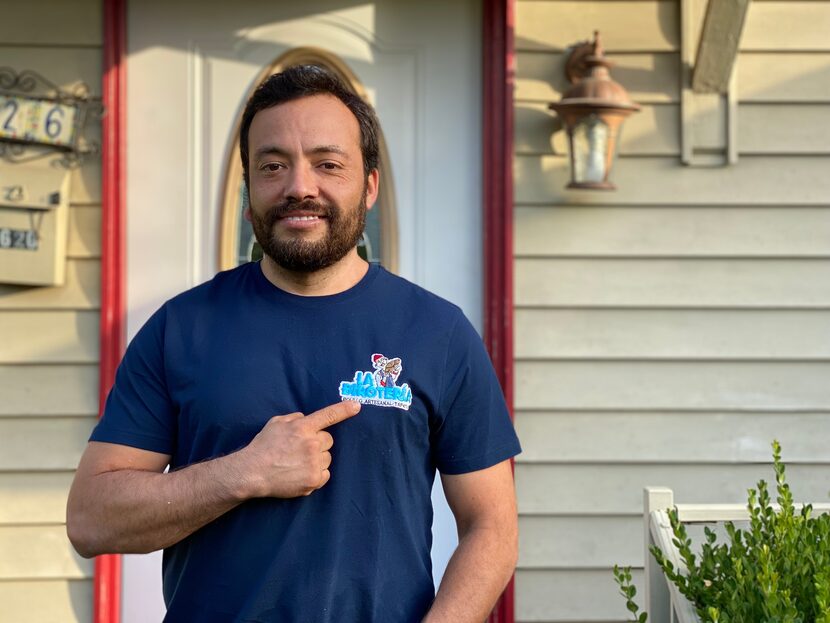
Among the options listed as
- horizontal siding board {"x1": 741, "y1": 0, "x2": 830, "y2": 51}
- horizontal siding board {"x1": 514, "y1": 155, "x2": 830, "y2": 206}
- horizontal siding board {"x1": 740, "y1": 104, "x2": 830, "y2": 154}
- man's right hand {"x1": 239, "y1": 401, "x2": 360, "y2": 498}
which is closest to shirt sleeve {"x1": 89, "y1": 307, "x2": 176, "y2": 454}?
man's right hand {"x1": 239, "y1": 401, "x2": 360, "y2": 498}

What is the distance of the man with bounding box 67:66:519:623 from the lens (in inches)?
63.0

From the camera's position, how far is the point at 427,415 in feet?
5.57

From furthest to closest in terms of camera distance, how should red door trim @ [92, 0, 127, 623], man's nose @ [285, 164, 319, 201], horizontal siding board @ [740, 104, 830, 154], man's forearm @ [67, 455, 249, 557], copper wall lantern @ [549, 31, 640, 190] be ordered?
1. horizontal siding board @ [740, 104, 830, 154]
2. red door trim @ [92, 0, 127, 623]
3. copper wall lantern @ [549, 31, 640, 190]
4. man's nose @ [285, 164, 319, 201]
5. man's forearm @ [67, 455, 249, 557]

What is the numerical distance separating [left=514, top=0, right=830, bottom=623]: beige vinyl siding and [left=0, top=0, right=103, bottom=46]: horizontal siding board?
1.35 m

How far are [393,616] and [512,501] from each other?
0.92 ft

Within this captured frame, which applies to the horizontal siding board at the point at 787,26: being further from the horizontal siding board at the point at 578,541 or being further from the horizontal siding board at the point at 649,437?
the horizontal siding board at the point at 578,541

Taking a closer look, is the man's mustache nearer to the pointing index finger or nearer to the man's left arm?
the pointing index finger

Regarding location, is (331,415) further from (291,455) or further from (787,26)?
(787,26)

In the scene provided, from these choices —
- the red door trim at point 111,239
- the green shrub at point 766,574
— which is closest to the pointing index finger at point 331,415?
the green shrub at point 766,574

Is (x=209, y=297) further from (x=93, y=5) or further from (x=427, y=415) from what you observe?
(x=93, y=5)

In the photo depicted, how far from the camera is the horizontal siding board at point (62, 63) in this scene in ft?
10.9

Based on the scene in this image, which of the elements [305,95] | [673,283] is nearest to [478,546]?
[305,95]

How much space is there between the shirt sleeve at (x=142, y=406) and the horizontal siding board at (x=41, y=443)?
1725mm

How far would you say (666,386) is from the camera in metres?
3.38
